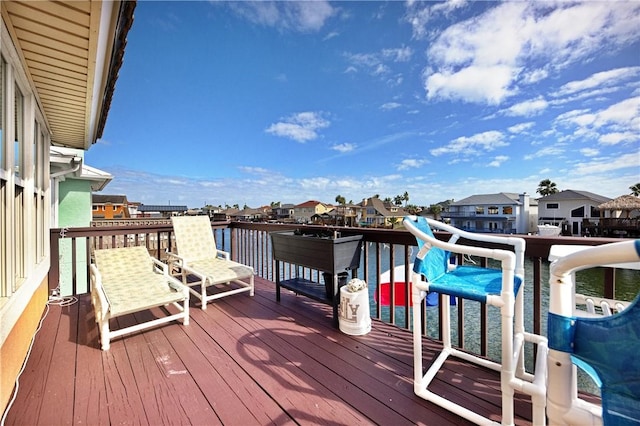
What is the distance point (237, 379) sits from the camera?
6.23 ft

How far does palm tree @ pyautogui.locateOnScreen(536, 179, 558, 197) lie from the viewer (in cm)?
4119

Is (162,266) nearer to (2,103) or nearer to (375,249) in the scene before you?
(2,103)

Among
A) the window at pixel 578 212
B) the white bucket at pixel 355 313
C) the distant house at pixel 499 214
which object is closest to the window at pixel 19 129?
the white bucket at pixel 355 313

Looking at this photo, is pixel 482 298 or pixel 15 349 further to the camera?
pixel 15 349

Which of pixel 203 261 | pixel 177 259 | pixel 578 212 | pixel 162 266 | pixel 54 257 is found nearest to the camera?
pixel 162 266

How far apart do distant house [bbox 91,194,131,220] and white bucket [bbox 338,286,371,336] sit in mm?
26326

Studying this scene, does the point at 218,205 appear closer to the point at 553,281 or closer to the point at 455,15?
the point at 455,15

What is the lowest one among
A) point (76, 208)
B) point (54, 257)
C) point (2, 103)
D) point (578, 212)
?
point (54, 257)

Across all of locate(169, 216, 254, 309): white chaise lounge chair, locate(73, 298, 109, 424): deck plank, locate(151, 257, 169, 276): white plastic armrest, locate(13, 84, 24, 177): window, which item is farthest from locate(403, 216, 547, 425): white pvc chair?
locate(13, 84, 24, 177): window

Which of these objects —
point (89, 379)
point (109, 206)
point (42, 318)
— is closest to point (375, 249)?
point (89, 379)

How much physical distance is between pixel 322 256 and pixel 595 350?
6.93ft

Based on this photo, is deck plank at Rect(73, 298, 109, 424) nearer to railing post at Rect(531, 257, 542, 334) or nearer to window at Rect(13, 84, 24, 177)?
window at Rect(13, 84, 24, 177)

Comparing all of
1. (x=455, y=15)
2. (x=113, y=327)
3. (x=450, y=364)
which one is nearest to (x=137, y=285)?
(x=113, y=327)

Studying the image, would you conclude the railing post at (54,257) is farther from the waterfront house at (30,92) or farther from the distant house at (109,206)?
the distant house at (109,206)
